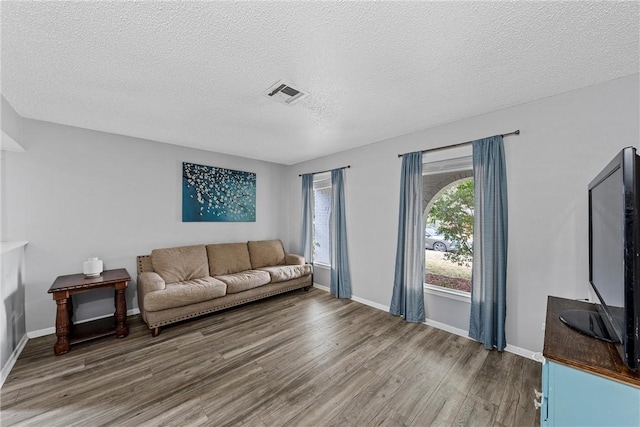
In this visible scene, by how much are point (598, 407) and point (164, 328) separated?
11.7 ft

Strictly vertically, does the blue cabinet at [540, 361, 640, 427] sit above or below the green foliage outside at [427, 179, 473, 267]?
below

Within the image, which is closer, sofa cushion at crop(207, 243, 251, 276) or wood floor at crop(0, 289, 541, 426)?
wood floor at crop(0, 289, 541, 426)

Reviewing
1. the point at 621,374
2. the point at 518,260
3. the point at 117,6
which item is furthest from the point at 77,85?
the point at 518,260

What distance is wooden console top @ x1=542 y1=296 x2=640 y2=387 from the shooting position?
0.91 m

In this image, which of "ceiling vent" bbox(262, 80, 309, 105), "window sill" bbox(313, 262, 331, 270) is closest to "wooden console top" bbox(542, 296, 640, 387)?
"ceiling vent" bbox(262, 80, 309, 105)

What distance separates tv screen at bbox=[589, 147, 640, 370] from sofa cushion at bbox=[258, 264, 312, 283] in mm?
3327

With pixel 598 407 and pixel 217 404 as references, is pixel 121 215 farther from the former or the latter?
pixel 598 407

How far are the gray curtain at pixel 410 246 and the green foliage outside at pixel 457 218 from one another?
0.25 m

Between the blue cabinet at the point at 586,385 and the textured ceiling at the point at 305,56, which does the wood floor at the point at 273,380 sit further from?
the textured ceiling at the point at 305,56

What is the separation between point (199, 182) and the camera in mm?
3820

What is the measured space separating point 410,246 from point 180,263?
319cm

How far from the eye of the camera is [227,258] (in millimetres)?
3885

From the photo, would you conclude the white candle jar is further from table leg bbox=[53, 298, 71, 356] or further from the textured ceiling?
the textured ceiling

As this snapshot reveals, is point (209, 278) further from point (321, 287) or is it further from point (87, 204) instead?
point (321, 287)
